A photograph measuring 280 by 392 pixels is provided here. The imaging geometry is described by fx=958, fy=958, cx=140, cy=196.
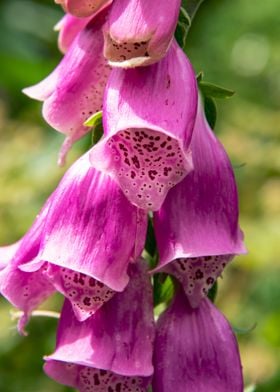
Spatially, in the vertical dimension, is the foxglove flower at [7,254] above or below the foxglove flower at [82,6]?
below

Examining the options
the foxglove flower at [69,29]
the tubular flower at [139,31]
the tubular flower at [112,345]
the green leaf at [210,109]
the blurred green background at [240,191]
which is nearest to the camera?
the tubular flower at [139,31]

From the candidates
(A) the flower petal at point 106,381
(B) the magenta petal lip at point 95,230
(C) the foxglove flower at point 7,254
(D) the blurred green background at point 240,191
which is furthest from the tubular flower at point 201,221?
(D) the blurred green background at point 240,191

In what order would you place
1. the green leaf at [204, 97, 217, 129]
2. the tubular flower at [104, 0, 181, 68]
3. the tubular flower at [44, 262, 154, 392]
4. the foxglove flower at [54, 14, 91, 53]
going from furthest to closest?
the foxglove flower at [54, 14, 91, 53]
the green leaf at [204, 97, 217, 129]
the tubular flower at [44, 262, 154, 392]
the tubular flower at [104, 0, 181, 68]

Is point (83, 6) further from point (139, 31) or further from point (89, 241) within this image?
point (89, 241)

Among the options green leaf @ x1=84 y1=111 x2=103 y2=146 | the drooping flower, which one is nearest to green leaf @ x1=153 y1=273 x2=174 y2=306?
the drooping flower

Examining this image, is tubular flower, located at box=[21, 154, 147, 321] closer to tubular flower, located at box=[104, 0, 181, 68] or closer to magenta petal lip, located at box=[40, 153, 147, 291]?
magenta petal lip, located at box=[40, 153, 147, 291]

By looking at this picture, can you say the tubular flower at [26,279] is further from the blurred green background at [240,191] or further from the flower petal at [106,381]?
the blurred green background at [240,191]

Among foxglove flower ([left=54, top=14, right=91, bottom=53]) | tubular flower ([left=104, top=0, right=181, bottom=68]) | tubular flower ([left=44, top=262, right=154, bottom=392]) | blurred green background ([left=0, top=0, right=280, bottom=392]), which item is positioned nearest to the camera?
tubular flower ([left=104, top=0, right=181, bottom=68])
